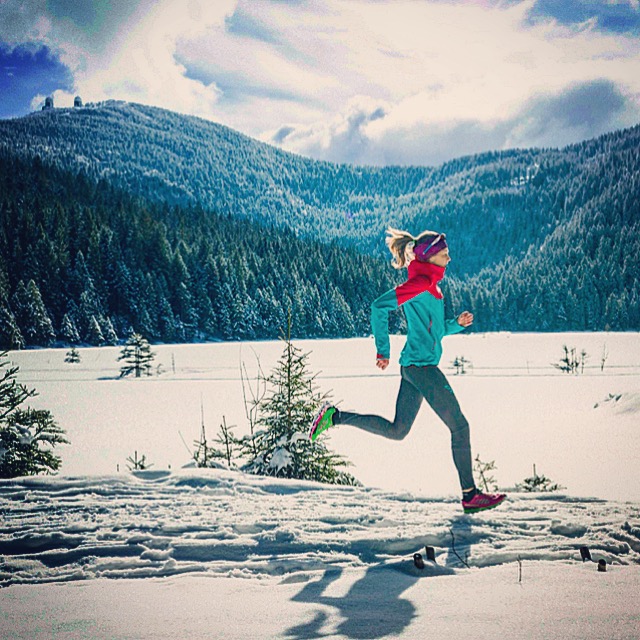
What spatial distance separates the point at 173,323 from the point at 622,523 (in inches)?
1902

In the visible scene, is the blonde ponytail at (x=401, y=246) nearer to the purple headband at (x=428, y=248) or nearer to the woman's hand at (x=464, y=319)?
the purple headband at (x=428, y=248)

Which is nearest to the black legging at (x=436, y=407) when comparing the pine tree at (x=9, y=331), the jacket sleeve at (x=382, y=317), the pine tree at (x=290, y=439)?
the jacket sleeve at (x=382, y=317)

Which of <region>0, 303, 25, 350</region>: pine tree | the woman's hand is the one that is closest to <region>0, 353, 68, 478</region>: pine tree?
the woman's hand

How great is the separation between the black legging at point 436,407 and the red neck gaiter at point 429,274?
0.48m

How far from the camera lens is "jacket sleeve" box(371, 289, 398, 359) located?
→ 319cm

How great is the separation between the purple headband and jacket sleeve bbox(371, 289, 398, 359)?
0.95ft

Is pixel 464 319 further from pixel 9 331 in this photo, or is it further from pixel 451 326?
pixel 9 331

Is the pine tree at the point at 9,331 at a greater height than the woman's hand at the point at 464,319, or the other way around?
the pine tree at the point at 9,331

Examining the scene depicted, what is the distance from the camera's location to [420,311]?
3.19 metres

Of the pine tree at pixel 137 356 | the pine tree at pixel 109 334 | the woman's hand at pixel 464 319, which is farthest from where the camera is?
the pine tree at pixel 109 334

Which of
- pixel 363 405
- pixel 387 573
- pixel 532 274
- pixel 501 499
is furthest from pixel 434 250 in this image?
pixel 532 274

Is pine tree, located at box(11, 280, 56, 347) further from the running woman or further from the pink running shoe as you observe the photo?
the pink running shoe

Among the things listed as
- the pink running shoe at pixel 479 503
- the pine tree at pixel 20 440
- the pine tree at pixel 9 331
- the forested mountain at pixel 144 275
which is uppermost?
the forested mountain at pixel 144 275

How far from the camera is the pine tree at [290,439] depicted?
526cm
